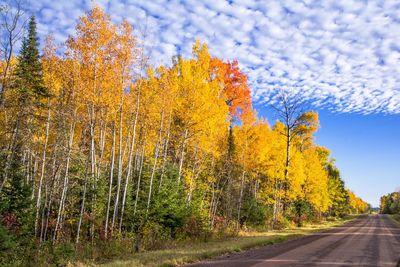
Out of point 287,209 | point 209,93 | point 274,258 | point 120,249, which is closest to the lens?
point 274,258

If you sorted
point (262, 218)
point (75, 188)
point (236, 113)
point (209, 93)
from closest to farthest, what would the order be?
point (75, 188), point (209, 93), point (236, 113), point (262, 218)

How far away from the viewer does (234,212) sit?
28.8 meters

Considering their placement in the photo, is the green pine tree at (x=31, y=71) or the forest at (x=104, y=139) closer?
the forest at (x=104, y=139)

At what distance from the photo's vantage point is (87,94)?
48.8ft

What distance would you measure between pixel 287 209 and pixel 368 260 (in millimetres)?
28422

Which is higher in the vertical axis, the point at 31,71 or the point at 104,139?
the point at 31,71

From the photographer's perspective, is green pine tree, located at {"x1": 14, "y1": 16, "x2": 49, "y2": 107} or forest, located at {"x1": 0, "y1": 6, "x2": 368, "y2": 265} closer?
forest, located at {"x1": 0, "y1": 6, "x2": 368, "y2": 265}

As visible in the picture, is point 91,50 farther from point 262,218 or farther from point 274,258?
point 262,218

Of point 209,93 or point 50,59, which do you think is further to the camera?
point 209,93

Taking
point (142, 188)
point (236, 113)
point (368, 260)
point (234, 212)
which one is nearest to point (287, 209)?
point (234, 212)

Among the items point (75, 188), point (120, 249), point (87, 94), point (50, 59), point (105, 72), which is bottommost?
point (120, 249)

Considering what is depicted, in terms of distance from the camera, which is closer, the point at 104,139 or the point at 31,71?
the point at 31,71

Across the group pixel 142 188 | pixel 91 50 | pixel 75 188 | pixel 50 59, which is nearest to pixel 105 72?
pixel 91 50

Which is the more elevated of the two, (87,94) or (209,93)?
(209,93)
